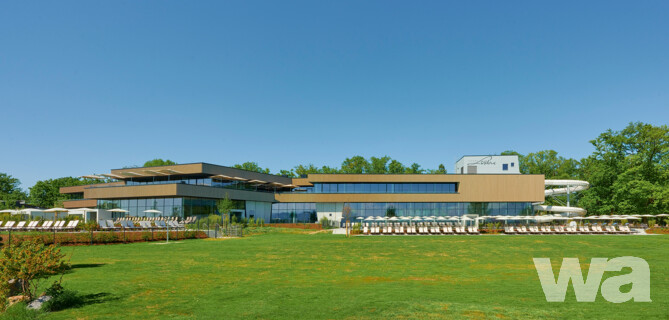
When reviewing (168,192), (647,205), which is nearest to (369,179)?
(168,192)

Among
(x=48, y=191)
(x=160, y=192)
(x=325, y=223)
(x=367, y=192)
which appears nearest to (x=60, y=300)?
(x=160, y=192)

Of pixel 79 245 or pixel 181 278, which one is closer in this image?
pixel 181 278

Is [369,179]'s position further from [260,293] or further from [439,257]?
[260,293]

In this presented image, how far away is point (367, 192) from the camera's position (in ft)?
214

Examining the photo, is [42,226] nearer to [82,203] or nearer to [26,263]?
[82,203]

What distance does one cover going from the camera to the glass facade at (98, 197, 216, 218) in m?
53.8

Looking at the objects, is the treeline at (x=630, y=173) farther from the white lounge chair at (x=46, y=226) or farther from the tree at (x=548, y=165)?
the white lounge chair at (x=46, y=226)

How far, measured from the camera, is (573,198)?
82.9m

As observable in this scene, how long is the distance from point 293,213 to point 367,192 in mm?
11246

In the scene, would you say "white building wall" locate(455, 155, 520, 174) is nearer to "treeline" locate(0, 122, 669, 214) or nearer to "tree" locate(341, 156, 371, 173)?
"treeline" locate(0, 122, 669, 214)

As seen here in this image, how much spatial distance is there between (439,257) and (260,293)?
11597 mm

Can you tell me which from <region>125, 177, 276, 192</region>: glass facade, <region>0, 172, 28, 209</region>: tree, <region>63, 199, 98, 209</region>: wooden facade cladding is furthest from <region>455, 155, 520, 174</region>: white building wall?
<region>0, 172, 28, 209</region>: tree

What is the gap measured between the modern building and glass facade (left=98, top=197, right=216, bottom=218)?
0.51 ft

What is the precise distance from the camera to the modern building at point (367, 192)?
5975 cm
